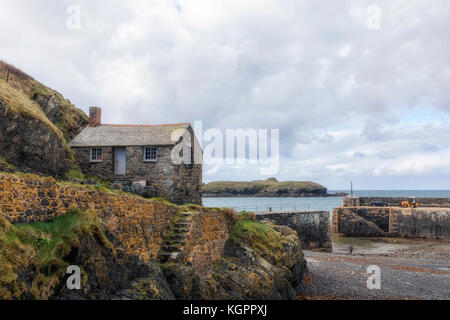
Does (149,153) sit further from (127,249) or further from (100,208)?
(100,208)

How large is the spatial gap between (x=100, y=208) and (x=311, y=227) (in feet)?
106

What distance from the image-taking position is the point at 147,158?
24.1 m

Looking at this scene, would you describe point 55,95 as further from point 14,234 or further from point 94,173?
point 14,234

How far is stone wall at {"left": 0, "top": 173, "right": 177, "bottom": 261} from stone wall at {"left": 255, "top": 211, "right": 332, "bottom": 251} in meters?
24.8

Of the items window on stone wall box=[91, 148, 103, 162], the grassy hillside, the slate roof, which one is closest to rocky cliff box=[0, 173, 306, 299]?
the slate roof

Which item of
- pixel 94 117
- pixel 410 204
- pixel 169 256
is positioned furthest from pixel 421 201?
pixel 169 256

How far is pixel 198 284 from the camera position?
13.0 metres

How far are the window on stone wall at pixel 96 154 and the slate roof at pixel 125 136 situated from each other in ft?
1.17

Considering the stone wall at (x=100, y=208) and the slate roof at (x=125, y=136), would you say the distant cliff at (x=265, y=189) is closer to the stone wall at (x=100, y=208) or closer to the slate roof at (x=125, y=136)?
the slate roof at (x=125, y=136)

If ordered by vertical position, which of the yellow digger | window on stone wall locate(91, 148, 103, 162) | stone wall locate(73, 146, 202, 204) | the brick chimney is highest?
the brick chimney

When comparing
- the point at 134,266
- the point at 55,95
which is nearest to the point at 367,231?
the point at 55,95

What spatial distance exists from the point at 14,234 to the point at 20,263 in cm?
77

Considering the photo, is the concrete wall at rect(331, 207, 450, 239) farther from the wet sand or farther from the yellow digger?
the wet sand

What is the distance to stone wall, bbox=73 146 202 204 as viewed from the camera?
2369 cm
